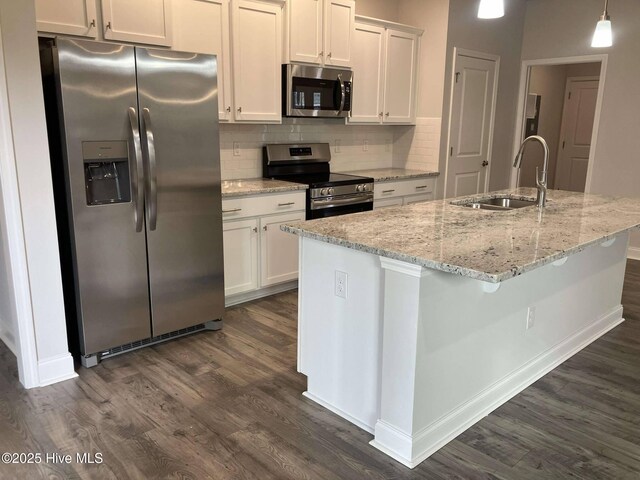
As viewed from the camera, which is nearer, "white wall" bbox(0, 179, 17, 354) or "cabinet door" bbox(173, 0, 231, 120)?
"white wall" bbox(0, 179, 17, 354)

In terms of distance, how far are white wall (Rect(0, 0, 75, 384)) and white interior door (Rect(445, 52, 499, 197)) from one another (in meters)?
3.95

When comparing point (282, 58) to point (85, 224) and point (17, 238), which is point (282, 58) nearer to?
point (85, 224)

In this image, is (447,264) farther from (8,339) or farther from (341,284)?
(8,339)

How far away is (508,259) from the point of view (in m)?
1.88

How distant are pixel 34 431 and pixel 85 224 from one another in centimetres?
107

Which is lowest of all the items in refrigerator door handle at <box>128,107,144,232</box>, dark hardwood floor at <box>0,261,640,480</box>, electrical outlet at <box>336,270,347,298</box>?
dark hardwood floor at <box>0,261,640,480</box>

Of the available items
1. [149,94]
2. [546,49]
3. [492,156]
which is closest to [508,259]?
[149,94]

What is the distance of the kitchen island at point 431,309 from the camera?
2051mm

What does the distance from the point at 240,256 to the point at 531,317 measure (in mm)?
2084

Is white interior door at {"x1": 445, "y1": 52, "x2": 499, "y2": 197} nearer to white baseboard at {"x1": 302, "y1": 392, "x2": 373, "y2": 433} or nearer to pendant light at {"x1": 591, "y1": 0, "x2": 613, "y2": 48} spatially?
pendant light at {"x1": 591, "y1": 0, "x2": 613, "y2": 48}

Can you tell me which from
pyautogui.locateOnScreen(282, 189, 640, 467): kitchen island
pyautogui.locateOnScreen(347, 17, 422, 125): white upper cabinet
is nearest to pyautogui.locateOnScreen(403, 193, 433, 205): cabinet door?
pyautogui.locateOnScreen(347, 17, 422, 125): white upper cabinet

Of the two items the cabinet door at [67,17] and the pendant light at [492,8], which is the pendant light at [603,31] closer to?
the pendant light at [492,8]

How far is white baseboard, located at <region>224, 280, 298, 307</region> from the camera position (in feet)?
13.1

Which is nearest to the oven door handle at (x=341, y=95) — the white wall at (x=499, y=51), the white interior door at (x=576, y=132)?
the white wall at (x=499, y=51)
